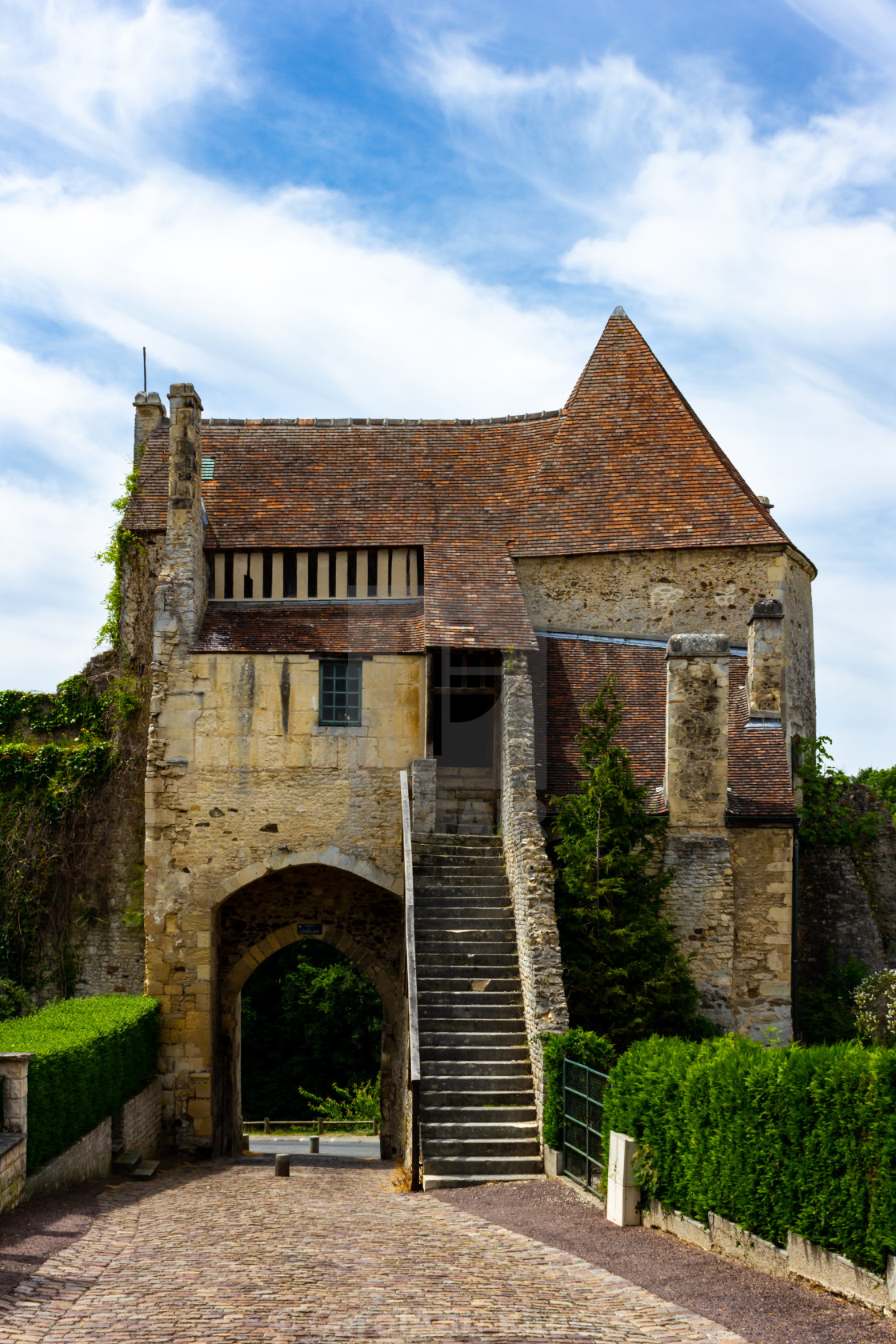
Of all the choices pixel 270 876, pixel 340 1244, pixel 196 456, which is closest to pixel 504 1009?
pixel 340 1244

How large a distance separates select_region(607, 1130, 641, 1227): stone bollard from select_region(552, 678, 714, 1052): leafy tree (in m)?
4.04

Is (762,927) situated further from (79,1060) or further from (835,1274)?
(835,1274)

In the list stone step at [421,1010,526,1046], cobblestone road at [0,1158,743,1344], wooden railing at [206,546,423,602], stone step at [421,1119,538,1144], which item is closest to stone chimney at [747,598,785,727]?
wooden railing at [206,546,423,602]

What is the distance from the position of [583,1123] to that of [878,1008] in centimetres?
752

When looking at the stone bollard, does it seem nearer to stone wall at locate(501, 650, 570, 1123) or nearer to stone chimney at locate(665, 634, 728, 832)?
stone wall at locate(501, 650, 570, 1123)

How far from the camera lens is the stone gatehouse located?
56.3ft

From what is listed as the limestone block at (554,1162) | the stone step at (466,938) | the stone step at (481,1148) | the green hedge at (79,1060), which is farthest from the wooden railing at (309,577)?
the limestone block at (554,1162)

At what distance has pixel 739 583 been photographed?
19938 millimetres

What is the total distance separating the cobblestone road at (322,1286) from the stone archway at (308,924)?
8041 mm

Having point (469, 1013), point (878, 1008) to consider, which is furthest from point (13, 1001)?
point (878, 1008)

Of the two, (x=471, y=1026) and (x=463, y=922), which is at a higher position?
(x=463, y=922)

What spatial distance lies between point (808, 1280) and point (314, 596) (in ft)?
44.3

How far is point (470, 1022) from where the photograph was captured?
1448 cm

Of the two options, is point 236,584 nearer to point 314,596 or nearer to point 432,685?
point 314,596
